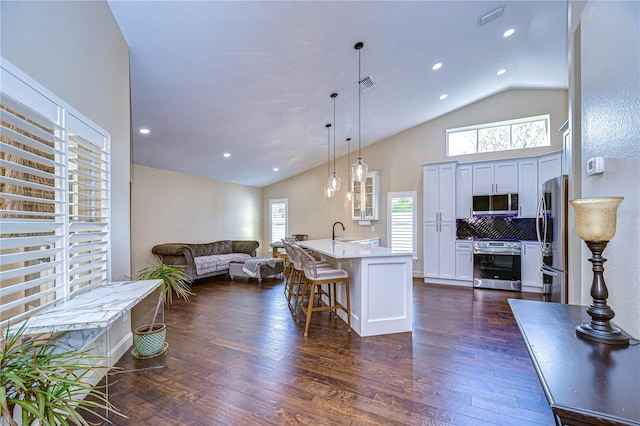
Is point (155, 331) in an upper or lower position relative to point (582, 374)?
lower

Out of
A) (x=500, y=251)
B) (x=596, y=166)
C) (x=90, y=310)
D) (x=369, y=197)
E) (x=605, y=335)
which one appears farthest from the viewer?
(x=369, y=197)

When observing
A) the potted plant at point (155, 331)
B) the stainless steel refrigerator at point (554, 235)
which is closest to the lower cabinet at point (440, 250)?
the stainless steel refrigerator at point (554, 235)

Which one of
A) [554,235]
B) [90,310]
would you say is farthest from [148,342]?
[554,235]

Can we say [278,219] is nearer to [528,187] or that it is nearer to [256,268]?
[256,268]

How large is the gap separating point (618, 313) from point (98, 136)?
3.57 m

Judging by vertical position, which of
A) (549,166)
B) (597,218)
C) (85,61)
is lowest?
(597,218)

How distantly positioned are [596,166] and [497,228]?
4.32 meters

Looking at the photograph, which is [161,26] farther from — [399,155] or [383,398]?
[399,155]

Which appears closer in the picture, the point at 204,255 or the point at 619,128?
the point at 619,128

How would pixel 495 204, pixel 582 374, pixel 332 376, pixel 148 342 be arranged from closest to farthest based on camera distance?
pixel 582 374 < pixel 332 376 < pixel 148 342 < pixel 495 204

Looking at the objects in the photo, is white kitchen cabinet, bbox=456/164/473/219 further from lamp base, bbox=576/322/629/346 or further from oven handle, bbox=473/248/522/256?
lamp base, bbox=576/322/629/346

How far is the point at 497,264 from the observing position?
5.11 metres

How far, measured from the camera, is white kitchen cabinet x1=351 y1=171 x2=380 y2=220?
21.6 ft

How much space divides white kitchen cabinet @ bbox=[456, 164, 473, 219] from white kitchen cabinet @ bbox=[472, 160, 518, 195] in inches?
3.5
